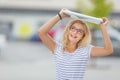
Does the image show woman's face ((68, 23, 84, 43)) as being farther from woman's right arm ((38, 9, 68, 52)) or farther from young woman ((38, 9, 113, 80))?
woman's right arm ((38, 9, 68, 52))

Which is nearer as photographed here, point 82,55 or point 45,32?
point 82,55

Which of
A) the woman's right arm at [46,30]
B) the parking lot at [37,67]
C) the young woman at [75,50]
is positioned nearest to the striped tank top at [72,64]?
the young woman at [75,50]

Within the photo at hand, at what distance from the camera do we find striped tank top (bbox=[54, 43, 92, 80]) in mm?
5176

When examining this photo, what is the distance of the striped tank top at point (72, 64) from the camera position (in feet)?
17.0

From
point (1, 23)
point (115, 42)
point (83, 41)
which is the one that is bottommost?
point (83, 41)

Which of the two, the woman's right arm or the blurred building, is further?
the blurred building

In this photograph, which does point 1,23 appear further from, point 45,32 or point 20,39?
point 45,32

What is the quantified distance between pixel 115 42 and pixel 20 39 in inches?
470

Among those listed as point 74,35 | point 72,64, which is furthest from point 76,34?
point 72,64

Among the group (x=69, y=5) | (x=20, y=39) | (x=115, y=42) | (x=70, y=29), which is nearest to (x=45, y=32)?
(x=70, y=29)

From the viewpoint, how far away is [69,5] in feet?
124

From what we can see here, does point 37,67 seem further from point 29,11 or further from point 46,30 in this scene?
point 29,11

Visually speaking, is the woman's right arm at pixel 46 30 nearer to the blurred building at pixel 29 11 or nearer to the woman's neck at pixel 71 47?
the woman's neck at pixel 71 47

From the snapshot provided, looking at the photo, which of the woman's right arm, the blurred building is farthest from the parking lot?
the blurred building
